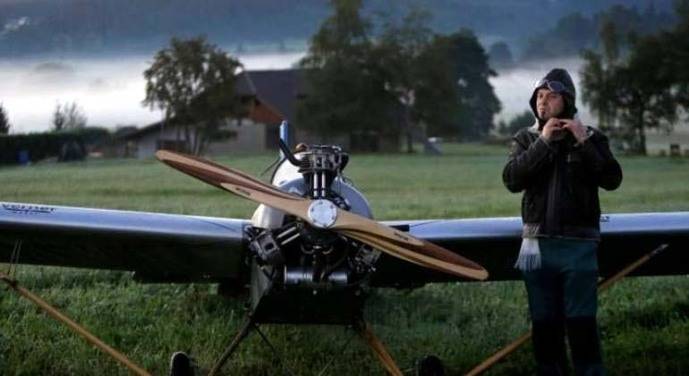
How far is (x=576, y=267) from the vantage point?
4.89 m

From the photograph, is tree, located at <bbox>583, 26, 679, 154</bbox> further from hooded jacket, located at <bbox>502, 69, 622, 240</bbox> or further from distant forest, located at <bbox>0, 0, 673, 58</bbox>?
hooded jacket, located at <bbox>502, 69, 622, 240</bbox>

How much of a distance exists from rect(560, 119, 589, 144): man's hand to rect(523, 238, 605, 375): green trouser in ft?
1.69

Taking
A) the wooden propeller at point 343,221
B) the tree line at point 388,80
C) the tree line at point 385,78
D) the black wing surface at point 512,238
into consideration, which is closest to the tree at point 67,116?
the black wing surface at point 512,238

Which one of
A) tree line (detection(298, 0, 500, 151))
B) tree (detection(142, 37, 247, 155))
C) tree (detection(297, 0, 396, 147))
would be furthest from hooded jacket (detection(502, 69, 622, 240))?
tree (detection(297, 0, 396, 147))

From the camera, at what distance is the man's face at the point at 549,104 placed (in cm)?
491

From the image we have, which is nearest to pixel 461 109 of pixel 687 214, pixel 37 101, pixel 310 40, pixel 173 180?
pixel 310 40

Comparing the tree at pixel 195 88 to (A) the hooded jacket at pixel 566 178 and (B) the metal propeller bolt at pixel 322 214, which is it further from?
(A) the hooded jacket at pixel 566 178

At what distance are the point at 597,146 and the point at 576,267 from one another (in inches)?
23.8

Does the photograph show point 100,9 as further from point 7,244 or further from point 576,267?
point 576,267

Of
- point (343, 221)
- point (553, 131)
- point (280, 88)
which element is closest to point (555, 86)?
point (553, 131)

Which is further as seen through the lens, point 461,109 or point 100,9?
point 461,109

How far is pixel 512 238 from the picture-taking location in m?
5.65

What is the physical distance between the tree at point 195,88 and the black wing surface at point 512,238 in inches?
600

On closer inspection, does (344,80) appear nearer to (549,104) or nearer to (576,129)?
(549,104)
